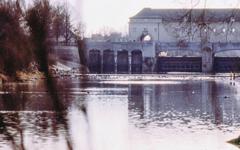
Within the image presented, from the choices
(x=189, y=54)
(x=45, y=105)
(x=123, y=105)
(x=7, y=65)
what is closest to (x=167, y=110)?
(x=123, y=105)

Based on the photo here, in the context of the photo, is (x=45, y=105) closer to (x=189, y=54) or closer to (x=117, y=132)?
(x=117, y=132)

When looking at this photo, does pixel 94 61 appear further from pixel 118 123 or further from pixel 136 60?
pixel 118 123

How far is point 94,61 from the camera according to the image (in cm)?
9838

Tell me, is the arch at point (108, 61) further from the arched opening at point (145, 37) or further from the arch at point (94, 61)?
the arched opening at point (145, 37)

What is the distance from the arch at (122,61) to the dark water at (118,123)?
207ft

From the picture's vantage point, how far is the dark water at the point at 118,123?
A: 18.1 metres

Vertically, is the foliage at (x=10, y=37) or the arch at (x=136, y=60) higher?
the foliage at (x=10, y=37)

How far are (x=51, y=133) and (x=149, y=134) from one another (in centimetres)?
282

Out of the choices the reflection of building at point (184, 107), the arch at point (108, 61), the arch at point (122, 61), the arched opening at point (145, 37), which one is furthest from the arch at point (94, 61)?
the reflection of building at point (184, 107)

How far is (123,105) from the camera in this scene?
105 feet

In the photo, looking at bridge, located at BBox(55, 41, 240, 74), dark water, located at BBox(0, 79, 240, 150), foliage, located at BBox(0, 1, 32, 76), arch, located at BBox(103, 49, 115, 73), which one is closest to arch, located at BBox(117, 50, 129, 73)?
bridge, located at BBox(55, 41, 240, 74)

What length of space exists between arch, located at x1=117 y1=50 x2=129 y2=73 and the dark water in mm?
63006

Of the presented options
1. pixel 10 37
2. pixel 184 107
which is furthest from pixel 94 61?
pixel 184 107

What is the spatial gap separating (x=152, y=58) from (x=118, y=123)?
242ft
